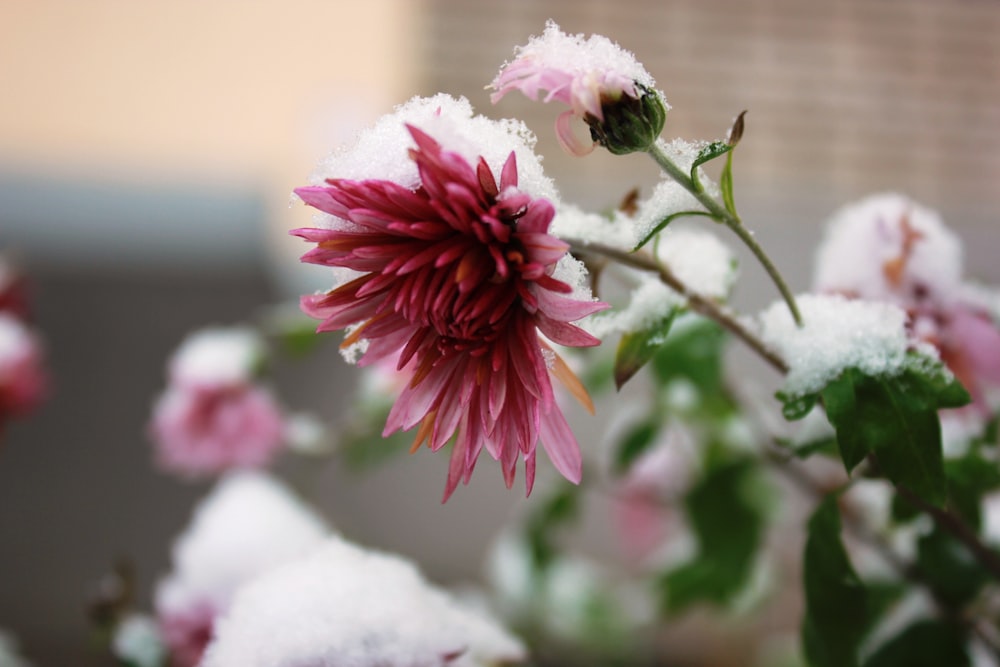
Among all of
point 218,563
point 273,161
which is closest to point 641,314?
point 218,563

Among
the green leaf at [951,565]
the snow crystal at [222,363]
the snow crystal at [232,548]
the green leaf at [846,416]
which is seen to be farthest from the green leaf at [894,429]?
the snow crystal at [222,363]

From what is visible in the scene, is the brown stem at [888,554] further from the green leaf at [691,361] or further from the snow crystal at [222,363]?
the snow crystal at [222,363]

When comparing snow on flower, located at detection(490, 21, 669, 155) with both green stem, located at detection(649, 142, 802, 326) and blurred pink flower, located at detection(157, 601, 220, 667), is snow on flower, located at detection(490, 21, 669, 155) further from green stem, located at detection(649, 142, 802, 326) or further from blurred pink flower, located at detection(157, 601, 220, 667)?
blurred pink flower, located at detection(157, 601, 220, 667)

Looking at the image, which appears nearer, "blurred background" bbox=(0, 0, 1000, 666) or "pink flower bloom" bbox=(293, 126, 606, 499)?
"pink flower bloom" bbox=(293, 126, 606, 499)

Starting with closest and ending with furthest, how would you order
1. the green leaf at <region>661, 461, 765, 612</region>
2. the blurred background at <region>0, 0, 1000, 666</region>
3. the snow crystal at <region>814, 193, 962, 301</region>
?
the snow crystal at <region>814, 193, 962, 301</region>, the green leaf at <region>661, 461, 765, 612</region>, the blurred background at <region>0, 0, 1000, 666</region>

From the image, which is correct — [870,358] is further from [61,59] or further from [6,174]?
[61,59]

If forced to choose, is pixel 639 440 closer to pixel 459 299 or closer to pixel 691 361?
pixel 691 361

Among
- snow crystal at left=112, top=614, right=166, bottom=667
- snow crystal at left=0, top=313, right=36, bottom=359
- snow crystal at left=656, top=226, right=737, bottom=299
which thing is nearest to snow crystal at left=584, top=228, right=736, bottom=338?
snow crystal at left=656, top=226, right=737, bottom=299

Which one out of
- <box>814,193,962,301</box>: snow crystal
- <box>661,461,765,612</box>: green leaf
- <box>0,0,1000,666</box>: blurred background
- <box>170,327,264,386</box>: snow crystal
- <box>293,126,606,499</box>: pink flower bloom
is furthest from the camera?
<box>0,0,1000,666</box>: blurred background
